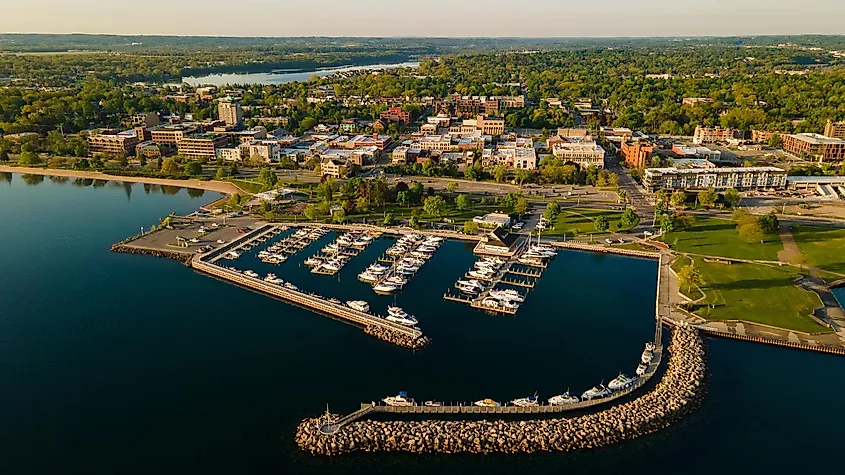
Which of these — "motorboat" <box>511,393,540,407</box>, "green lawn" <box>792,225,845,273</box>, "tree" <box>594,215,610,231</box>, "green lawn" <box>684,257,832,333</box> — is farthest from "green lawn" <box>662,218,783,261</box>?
"motorboat" <box>511,393,540,407</box>

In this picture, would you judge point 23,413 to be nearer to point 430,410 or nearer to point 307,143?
point 430,410

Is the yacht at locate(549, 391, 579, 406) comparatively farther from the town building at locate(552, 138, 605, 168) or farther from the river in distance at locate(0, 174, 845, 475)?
the town building at locate(552, 138, 605, 168)

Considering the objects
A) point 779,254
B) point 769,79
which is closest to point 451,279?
point 779,254

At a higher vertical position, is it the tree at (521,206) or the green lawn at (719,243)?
the tree at (521,206)

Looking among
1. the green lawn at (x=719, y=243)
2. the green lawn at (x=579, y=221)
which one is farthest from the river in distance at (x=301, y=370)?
the green lawn at (x=719, y=243)

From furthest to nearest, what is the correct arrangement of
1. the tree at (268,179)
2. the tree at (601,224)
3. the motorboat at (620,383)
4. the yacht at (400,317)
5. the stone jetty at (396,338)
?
the tree at (268,179)
the tree at (601,224)
the yacht at (400,317)
the stone jetty at (396,338)
the motorboat at (620,383)

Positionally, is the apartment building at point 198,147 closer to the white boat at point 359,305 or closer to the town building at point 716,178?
the white boat at point 359,305
